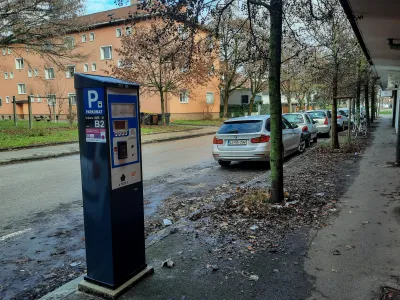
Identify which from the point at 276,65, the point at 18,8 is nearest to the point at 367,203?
the point at 276,65

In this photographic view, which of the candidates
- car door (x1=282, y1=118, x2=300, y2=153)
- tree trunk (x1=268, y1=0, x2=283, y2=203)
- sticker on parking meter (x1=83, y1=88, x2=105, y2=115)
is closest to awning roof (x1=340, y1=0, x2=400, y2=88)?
tree trunk (x1=268, y1=0, x2=283, y2=203)

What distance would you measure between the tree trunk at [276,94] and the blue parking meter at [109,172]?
288 centimetres

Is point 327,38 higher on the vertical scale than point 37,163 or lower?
higher

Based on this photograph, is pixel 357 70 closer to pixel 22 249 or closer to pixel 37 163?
pixel 37 163

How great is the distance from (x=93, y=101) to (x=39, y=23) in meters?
16.9

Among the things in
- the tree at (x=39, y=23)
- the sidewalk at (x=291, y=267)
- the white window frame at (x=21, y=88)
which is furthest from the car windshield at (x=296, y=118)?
the white window frame at (x=21, y=88)

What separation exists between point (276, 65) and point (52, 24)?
51.3ft

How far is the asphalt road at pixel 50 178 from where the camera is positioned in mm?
6477

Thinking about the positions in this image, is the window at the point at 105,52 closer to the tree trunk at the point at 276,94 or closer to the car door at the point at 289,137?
the car door at the point at 289,137

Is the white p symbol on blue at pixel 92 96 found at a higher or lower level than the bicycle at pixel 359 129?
higher

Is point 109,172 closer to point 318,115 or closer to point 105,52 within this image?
point 318,115

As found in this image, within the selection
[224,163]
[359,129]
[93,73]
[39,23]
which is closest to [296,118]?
[359,129]

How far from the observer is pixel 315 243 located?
404 cm

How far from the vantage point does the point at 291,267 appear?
11.3 ft
